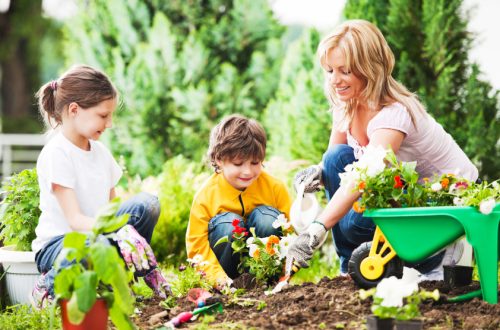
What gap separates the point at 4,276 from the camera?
3416 millimetres

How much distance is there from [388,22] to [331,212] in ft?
7.73

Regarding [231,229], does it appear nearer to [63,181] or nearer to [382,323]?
[63,181]

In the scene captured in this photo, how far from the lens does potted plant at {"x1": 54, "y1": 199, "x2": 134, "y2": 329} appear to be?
2189 mm

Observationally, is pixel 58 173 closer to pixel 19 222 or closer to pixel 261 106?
pixel 19 222

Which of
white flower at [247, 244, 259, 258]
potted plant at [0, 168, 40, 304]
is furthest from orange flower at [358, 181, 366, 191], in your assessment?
potted plant at [0, 168, 40, 304]

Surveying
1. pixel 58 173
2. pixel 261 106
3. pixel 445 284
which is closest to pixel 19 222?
pixel 58 173

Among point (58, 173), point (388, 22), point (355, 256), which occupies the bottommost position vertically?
point (355, 256)

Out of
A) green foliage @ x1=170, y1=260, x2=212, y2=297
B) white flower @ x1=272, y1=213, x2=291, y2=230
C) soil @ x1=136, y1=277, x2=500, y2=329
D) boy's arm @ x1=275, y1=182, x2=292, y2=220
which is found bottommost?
green foliage @ x1=170, y1=260, x2=212, y2=297

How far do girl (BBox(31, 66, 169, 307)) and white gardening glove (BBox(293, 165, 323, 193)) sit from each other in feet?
2.48

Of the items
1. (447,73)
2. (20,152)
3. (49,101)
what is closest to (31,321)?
(49,101)

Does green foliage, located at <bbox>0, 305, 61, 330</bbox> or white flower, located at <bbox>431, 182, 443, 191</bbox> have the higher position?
white flower, located at <bbox>431, 182, 443, 191</bbox>

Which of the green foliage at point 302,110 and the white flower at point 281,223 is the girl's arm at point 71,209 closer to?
the white flower at point 281,223

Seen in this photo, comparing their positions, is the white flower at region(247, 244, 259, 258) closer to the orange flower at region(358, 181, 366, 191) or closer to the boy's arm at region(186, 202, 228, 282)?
the boy's arm at region(186, 202, 228, 282)

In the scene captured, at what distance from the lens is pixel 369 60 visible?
3225 mm
